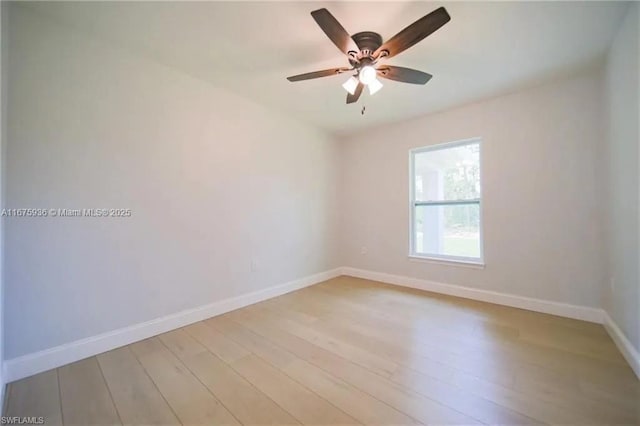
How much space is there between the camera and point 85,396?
Result: 161cm

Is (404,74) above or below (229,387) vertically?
above

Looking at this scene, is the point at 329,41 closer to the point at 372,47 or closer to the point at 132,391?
the point at 372,47

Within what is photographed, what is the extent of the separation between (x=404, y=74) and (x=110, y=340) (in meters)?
3.15

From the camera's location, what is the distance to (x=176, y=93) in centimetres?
257

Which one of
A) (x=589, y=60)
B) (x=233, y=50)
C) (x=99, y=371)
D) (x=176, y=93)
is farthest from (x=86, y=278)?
(x=589, y=60)

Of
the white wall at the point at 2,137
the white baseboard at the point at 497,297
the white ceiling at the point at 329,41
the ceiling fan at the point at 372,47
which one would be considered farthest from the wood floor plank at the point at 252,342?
the white ceiling at the point at 329,41

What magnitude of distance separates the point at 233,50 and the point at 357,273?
3.47 meters

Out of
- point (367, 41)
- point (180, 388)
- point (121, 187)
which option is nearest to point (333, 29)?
point (367, 41)

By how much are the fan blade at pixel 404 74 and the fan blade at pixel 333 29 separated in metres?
0.34

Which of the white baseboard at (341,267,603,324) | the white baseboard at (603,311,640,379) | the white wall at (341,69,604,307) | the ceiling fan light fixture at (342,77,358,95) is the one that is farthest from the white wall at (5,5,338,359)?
the white baseboard at (603,311,640,379)

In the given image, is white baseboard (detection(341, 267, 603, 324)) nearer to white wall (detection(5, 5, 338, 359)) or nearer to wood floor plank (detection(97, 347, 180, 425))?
white wall (detection(5, 5, 338, 359))

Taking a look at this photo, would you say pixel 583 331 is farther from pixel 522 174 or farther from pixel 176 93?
pixel 176 93

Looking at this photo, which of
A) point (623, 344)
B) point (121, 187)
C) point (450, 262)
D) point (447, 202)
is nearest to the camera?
point (623, 344)

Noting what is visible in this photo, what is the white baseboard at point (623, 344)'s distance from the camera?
1748 millimetres
